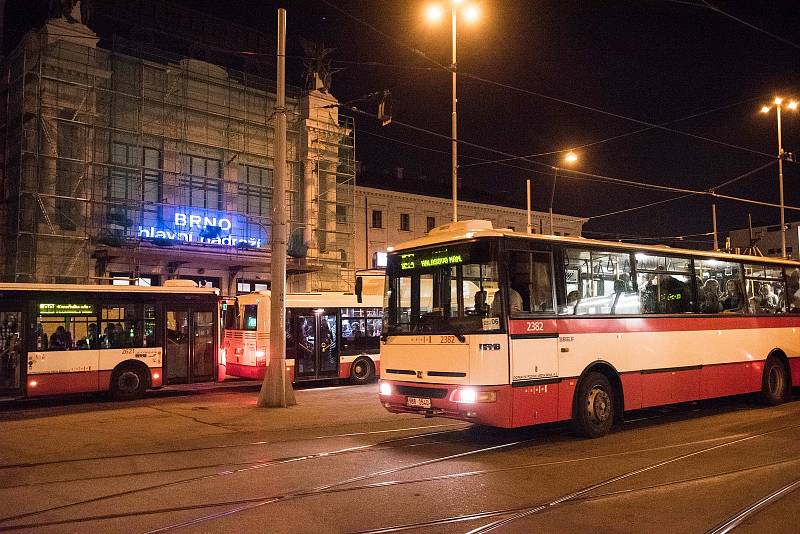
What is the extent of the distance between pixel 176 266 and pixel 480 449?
2445 centimetres

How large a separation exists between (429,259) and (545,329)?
206cm

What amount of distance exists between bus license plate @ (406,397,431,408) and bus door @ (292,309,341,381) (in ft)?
36.9

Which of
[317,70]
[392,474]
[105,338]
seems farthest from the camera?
[317,70]

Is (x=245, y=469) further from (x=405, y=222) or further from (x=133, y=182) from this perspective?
(x=405, y=222)

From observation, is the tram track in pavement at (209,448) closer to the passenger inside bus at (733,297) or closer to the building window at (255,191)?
the passenger inside bus at (733,297)

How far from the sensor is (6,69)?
3009 cm

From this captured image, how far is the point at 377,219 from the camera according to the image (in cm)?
4662

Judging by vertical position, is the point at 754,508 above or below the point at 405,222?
below

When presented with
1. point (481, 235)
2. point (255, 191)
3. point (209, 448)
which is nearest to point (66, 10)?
point (255, 191)

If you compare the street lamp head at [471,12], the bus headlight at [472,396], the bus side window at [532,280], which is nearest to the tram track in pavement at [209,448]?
the bus headlight at [472,396]

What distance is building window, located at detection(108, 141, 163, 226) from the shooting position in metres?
29.5

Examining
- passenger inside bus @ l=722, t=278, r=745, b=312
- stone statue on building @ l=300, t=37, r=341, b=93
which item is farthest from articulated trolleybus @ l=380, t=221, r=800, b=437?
stone statue on building @ l=300, t=37, r=341, b=93

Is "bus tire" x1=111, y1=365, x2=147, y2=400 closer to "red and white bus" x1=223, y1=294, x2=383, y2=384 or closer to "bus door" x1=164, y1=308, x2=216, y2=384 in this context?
"bus door" x1=164, y1=308, x2=216, y2=384

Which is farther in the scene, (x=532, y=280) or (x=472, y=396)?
(x=532, y=280)
